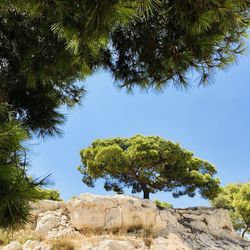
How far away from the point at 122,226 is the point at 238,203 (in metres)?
7.48

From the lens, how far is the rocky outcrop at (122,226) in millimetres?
8453

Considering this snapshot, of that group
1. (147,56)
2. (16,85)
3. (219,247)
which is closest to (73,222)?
(219,247)

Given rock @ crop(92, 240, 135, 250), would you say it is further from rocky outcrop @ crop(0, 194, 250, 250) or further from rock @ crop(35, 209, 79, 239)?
rock @ crop(35, 209, 79, 239)

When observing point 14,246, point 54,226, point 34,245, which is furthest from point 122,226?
point 14,246

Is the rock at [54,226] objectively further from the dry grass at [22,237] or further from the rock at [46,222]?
the dry grass at [22,237]

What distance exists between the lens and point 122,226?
9.09m

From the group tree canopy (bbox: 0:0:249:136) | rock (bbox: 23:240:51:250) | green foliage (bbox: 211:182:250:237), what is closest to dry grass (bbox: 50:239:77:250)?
rock (bbox: 23:240:51:250)

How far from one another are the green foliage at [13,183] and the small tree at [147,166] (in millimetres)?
11391

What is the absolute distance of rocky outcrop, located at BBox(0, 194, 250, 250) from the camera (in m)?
8.45

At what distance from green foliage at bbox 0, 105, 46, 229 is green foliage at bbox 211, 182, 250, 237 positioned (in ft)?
45.0

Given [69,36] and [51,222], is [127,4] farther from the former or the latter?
[51,222]

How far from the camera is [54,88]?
474 centimetres

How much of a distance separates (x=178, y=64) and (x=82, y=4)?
134 centimetres

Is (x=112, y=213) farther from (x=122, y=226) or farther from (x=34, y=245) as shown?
(x=34, y=245)
